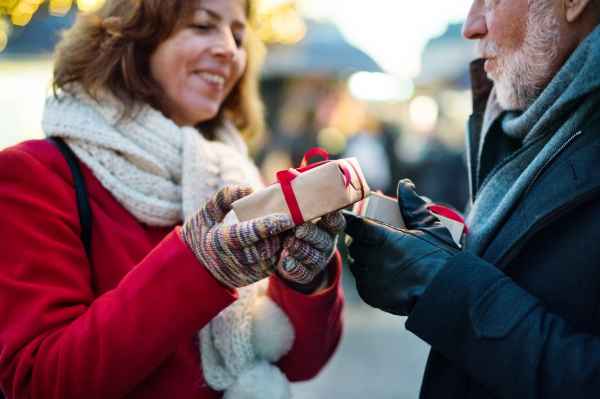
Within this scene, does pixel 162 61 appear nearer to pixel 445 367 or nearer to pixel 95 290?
pixel 95 290

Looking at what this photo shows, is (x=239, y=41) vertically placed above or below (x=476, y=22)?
below

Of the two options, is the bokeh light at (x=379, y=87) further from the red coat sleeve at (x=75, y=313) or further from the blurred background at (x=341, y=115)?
the red coat sleeve at (x=75, y=313)

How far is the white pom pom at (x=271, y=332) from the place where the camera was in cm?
152

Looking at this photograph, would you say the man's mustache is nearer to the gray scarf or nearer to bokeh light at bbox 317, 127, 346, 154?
the gray scarf

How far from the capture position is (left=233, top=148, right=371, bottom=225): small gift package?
1128 mm

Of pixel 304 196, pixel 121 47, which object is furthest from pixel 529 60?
pixel 121 47

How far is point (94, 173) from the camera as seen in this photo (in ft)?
4.67

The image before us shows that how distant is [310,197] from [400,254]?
0.32 metres

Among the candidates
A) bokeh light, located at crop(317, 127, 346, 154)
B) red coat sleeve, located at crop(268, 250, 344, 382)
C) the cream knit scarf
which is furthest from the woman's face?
bokeh light, located at crop(317, 127, 346, 154)

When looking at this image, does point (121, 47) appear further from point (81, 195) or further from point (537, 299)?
point (537, 299)

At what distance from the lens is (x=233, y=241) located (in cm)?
106

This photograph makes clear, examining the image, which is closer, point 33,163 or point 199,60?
point 33,163

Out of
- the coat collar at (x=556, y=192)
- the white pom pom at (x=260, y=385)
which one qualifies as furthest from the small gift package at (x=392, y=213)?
the white pom pom at (x=260, y=385)

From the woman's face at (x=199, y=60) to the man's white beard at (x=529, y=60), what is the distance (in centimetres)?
102
